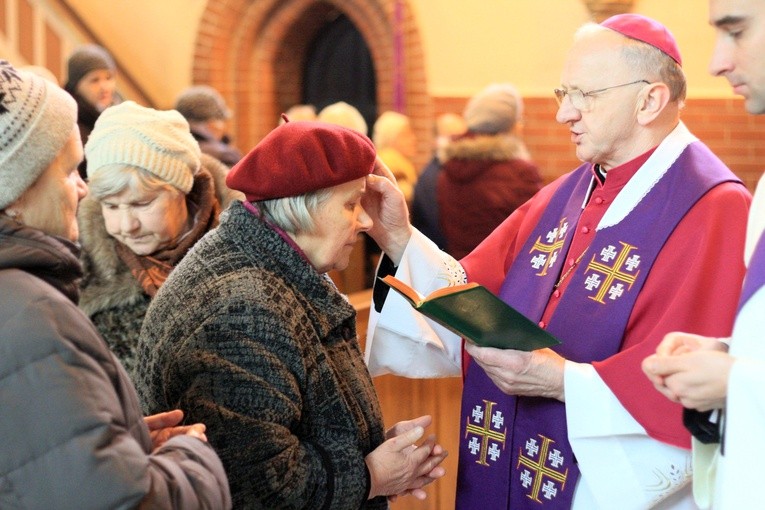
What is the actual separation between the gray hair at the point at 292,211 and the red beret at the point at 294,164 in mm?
26

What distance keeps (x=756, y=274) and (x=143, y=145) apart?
5.98 ft

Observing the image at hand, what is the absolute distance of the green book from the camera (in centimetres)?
221

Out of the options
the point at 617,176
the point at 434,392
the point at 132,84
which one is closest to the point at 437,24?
the point at 132,84

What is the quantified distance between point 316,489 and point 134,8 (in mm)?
8669

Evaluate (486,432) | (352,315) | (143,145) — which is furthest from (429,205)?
(352,315)

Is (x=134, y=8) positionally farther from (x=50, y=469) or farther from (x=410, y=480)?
(x=50, y=469)

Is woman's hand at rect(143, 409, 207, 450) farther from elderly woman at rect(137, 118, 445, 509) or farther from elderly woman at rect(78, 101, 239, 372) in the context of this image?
elderly woman at rect(78, 101, 239, 372)

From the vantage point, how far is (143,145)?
10.0 feet

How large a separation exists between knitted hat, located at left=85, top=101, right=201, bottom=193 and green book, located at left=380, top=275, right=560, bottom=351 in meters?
1.03

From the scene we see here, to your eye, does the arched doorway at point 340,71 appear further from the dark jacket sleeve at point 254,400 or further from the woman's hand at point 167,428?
the woman's hand at point 167,428

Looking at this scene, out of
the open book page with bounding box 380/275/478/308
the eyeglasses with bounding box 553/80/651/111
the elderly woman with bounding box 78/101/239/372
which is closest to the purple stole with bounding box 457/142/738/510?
the eyeglasses with bounding box 553/80/651/111

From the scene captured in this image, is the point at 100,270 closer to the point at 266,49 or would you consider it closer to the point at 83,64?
the point at 83,64

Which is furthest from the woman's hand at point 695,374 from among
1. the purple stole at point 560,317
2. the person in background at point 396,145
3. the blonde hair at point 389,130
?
the blonde hair at point 389,130

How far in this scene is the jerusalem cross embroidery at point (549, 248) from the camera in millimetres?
2848
